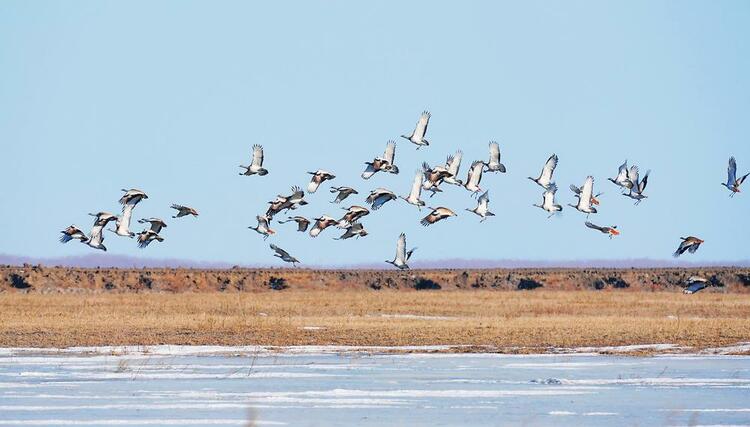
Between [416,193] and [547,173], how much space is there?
352cm

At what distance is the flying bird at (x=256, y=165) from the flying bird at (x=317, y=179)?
1355 mm

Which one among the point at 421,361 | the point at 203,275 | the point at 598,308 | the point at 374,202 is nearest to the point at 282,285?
the point at 203,275

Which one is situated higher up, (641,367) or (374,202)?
(374,202)

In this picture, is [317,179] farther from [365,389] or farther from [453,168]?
[365,389]

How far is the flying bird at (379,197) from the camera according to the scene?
34.6 meters

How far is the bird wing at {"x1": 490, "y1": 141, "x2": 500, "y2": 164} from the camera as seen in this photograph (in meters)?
37.5

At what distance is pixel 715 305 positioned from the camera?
174 ft

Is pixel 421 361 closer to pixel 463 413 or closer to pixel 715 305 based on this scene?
pixel 463 413

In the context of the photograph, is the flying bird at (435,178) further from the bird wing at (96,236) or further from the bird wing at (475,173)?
the bird wing at (96,236)

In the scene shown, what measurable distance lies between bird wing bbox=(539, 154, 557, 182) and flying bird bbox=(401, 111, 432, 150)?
3.34 m

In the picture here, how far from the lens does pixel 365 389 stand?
904 inches

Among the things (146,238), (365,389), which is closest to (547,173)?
(146,238)

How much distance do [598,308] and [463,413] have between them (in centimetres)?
3222

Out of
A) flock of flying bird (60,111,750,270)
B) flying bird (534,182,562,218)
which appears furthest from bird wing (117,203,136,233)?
flying bird (534,182,562,218)
